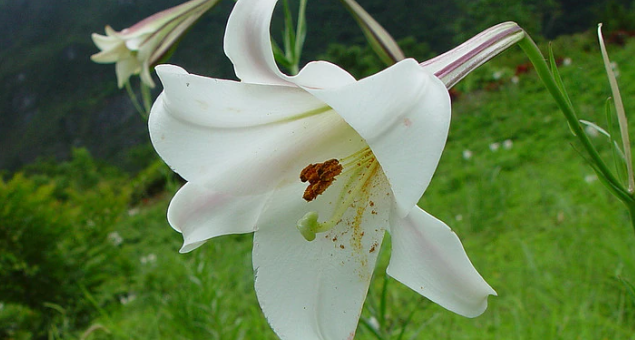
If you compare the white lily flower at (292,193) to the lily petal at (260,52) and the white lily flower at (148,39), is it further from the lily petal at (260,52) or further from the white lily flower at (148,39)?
the white lily flower at (148,39)

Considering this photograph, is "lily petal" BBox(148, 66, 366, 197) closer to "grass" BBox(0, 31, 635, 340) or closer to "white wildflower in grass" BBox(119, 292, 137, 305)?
"grass" BBox(0, 31, 635, 340)

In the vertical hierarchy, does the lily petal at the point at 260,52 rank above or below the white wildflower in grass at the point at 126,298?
above

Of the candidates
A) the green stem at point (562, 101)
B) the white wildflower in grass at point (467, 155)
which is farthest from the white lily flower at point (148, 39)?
the white wildflower in grass at point (467, 155)

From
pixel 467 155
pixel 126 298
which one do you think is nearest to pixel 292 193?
pixel 126 298

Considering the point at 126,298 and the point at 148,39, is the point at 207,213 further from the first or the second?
the point at 126,298

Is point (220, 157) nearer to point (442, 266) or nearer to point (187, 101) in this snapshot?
point (187, 101)

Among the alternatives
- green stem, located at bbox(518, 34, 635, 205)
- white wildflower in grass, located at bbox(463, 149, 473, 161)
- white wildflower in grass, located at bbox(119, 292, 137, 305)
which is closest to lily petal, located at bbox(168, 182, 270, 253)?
green stem, located at bbox(518, 34, 635, 205)

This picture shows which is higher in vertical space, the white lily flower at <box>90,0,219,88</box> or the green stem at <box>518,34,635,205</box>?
the green stem at <box>518,34,635,205</box>
